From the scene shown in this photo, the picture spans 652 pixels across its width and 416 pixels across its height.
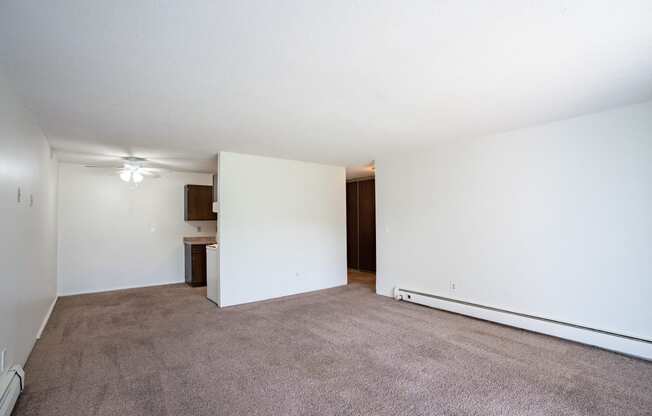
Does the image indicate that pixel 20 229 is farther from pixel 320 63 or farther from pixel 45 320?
pixel 320 63

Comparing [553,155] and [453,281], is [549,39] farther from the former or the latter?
[453,281]

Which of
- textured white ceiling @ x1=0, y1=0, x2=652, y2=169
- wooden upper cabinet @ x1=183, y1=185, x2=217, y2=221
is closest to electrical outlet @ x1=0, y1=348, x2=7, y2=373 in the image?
textured white ceiling @ x1=0, y1=0, x2=652, y2=169

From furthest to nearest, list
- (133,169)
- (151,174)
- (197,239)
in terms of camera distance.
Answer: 1. (197,239)
2. (151,174)
3. (133,169)

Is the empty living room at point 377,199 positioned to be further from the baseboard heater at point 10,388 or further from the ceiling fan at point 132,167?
the ceiling fan at point 132,167

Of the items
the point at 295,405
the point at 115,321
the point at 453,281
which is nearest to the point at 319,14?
the point at 295,405

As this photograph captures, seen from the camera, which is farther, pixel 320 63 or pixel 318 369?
pixel 318 369

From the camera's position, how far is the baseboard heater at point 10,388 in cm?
205

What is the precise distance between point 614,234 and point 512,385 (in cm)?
192

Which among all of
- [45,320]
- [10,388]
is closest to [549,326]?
[10,388]

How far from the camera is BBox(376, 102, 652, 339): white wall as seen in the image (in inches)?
121

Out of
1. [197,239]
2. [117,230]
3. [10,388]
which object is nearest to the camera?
[10,388]

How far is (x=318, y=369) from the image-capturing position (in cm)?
281

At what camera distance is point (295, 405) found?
227cm

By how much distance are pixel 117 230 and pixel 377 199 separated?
197 inches
